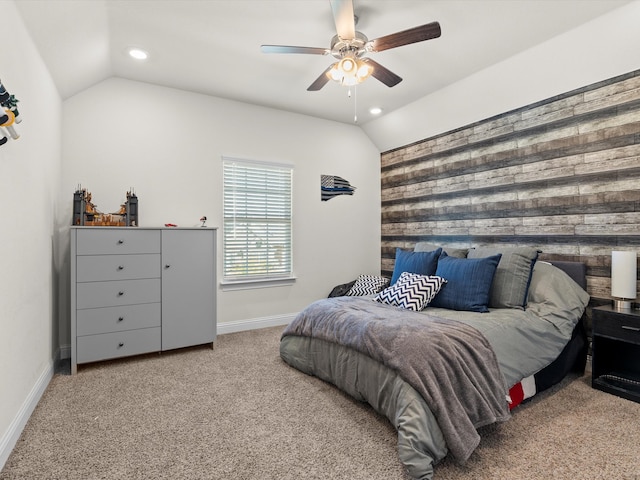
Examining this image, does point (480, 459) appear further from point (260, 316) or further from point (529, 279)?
point (260, 316)

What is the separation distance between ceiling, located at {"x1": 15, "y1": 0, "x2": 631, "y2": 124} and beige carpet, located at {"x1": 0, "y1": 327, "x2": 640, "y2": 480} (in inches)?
95.0

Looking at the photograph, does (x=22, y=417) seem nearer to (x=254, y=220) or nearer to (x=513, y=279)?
(x=254, y=220)

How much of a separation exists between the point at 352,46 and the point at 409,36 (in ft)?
1.31

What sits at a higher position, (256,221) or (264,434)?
(256,221)

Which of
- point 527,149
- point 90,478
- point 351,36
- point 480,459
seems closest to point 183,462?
point 90,478

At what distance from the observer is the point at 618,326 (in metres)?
2.44

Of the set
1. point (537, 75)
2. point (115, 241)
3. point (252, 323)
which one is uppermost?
point (537, 75)

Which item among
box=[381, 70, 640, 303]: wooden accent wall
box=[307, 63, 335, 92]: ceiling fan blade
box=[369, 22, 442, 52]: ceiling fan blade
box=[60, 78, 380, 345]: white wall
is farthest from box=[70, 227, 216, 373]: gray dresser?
box=[381, 70, 640, 303]: wooden accent wall

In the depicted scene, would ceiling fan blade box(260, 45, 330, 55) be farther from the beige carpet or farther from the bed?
the beige carpet

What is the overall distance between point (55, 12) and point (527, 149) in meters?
3.80

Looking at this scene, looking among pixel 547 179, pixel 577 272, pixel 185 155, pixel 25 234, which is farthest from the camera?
pixel 185 155

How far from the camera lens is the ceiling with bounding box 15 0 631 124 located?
2369 mm

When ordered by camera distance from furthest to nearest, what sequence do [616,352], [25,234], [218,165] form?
[218,165] < [616,352] < [25,234]

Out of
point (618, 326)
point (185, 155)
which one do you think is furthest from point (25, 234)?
point (618, 326)
